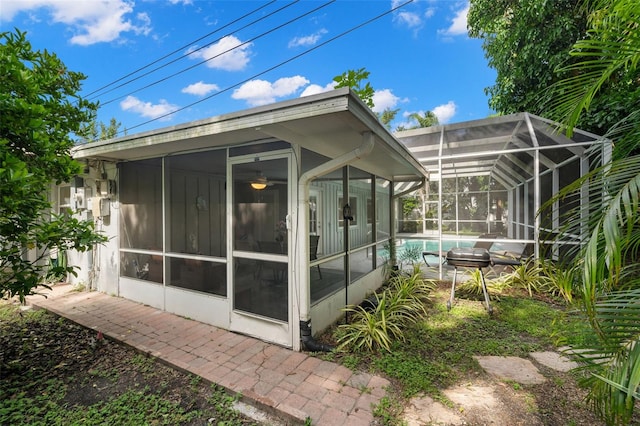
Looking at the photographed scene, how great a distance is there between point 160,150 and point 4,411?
3.03 metres

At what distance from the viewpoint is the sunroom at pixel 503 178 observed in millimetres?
5199

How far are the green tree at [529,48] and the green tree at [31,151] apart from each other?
26.0 feet

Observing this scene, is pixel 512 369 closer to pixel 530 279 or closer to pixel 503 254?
pixel 530 279

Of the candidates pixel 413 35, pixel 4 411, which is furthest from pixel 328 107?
pixel 413 35

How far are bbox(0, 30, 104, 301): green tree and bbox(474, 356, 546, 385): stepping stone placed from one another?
14.5 feet

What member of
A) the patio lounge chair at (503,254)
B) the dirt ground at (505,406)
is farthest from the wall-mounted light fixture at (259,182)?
the patio lounge chair at (503,254)

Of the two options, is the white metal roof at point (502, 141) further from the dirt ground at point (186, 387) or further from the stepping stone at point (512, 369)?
the dirt ground at point (186, 387)

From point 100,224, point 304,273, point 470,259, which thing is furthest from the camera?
point 100,224

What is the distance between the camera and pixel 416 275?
5.55 m

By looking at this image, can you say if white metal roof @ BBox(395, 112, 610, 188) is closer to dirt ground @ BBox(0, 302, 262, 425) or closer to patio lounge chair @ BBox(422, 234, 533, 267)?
patio lounge chair @ BBox(422, 234, 533, 267)

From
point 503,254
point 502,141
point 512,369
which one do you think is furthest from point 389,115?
point 512,369

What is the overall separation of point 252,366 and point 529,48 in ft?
29.9

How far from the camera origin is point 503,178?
1223 centimetres

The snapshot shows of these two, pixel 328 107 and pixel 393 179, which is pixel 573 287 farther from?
pixel 393 179
